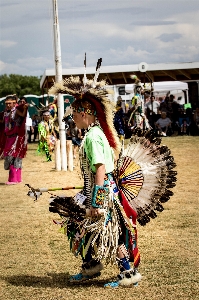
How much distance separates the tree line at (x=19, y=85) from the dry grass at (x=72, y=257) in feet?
259

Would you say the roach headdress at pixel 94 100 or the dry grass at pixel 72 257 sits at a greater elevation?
the roach headdress at pixel 94 100

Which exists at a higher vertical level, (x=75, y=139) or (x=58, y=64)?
(x=58, y=64)

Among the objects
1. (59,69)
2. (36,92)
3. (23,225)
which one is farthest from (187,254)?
(36,92)

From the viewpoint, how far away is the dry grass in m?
4.15

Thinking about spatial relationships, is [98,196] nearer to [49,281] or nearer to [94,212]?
[94,212]

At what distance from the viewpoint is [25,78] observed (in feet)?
308

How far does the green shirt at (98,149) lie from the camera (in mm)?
3973

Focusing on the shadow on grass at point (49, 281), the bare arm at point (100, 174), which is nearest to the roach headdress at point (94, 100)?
the bare arm at point (100, 174)

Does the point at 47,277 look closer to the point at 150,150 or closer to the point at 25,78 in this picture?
the point at 150,150

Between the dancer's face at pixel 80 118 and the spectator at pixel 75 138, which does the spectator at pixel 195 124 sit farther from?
the dancer's face at pixel 80 118

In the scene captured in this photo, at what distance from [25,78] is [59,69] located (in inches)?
3283

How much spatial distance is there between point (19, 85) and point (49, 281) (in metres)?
87.7

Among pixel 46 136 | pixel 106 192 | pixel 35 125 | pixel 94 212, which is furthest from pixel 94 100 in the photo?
pixel 35 125

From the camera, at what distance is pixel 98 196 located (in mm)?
3951
